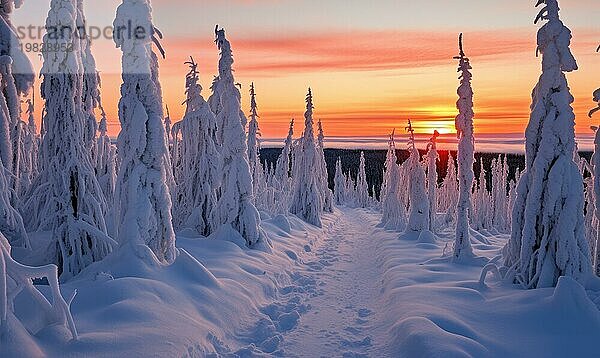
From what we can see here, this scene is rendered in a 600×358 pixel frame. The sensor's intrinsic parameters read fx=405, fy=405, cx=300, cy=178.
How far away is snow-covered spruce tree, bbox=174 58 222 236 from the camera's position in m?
19.2

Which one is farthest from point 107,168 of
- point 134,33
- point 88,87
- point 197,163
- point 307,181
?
point 307,181

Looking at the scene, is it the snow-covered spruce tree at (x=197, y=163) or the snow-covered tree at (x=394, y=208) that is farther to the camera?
the snow-covered tree at (x=394, y=208)

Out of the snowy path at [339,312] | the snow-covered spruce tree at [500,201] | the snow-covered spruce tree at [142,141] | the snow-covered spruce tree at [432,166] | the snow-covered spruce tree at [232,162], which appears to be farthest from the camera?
the snow-covered spruce tree at [500,201]

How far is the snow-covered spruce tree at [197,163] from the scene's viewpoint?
19219mm

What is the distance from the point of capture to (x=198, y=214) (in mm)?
19125

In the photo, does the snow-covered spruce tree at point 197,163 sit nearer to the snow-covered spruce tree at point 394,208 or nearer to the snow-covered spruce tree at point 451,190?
the snow-covered spruce tree at point 394,208

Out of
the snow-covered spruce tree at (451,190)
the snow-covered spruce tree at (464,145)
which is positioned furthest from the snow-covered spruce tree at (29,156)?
the snow-covered spruce tree at (451,190)

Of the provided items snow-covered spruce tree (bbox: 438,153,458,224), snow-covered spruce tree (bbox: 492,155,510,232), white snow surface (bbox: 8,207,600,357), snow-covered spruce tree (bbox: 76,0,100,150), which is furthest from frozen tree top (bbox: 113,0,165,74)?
snow-covered spruce tree (bbox: 492,155,510,232)

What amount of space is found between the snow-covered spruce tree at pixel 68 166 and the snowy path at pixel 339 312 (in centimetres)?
593

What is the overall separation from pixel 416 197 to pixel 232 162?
14456mm

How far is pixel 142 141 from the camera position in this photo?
1019cm

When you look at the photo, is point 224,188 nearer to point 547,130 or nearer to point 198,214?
point 198,214

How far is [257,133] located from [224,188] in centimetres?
1686

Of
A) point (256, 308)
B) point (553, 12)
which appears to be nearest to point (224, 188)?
point (256, 308)
